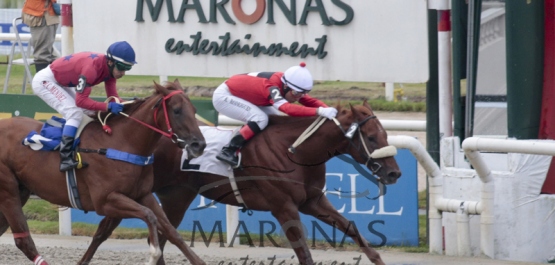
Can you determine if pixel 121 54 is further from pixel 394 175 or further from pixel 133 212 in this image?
pixel 394 175

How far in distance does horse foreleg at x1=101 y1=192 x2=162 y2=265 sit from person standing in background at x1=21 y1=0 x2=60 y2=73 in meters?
4.44

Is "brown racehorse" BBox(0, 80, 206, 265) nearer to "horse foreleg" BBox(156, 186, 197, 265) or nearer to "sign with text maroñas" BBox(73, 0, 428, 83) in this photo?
"horse foreleg" BBox(156, 186, 197, 265)

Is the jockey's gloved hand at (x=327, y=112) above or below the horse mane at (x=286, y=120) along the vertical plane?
above

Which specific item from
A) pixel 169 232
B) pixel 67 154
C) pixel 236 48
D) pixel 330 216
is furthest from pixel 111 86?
pixel 236 48

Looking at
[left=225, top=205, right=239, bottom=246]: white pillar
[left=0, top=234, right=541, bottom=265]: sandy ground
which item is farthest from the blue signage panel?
[left=0, top=234, right=541, bottom=265]: sandy ground

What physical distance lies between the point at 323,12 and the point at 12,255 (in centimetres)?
333

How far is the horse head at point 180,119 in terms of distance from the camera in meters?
6.57

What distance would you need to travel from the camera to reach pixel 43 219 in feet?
32.4

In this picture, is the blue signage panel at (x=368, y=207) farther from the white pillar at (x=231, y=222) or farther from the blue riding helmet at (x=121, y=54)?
the blue riding helmet at (x=121, y=54)

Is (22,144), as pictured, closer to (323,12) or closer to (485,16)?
(323,12)

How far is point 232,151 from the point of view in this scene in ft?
24.0

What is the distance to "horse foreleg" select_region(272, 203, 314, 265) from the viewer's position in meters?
7.00

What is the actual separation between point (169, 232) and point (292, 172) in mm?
989

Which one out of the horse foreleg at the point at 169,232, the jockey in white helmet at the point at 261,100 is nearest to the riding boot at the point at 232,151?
the jockey in white helmet at the point at 261,100
